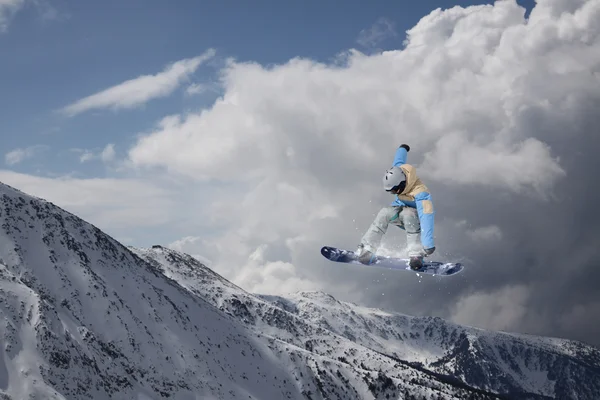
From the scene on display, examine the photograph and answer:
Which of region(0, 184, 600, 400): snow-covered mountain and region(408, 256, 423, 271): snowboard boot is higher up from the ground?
region(0, 184, 600, 400): snow-covered mountain

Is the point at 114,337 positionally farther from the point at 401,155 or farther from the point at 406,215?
the point at 401,155

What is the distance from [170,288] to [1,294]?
58478mm

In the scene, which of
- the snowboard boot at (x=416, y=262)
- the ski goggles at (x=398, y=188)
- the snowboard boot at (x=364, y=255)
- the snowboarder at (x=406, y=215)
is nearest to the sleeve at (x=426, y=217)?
the snowboarder at (x=406, y=215)

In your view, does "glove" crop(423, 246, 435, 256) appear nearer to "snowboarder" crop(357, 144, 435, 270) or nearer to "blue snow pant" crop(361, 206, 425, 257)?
"snowboarder" crop(357, 144, 435, 270)

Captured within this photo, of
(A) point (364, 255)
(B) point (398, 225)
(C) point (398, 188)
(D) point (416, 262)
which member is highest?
(B) point (398, 225)

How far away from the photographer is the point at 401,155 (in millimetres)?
15641

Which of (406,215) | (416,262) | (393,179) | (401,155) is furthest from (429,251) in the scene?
(401,155)

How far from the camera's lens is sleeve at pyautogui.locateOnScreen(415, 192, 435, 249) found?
14.5 metres

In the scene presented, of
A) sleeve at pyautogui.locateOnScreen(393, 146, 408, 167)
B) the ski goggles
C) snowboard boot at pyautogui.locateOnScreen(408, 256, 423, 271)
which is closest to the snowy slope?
snowboard boot at pyautogui.locateOnScreen(408, 256, 423, 271)

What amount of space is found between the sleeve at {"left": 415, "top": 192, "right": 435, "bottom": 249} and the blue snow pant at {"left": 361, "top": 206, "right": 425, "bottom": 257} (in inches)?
56.0

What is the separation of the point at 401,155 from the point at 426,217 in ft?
7.00

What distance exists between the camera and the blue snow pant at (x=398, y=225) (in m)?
16.1

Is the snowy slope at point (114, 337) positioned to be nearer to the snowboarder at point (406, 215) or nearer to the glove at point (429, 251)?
the snowboarder at point (406, 215)

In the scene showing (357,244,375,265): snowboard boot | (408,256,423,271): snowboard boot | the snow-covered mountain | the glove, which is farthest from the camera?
the snow-covered mountain
